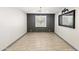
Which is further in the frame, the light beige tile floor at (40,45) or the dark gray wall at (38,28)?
the dark gray wall at (38,28)

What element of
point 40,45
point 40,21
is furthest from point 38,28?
point 40,45

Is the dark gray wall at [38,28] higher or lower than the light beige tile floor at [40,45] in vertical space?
higher

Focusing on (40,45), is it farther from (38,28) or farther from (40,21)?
(40,21)

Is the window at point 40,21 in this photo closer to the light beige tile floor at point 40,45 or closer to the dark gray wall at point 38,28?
the dark gray wall at point 38,28

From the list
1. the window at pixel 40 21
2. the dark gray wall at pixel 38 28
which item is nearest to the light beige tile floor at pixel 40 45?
the dark gray wall at pixel 38 28

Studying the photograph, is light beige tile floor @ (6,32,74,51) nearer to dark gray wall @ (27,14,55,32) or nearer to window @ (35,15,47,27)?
dark gray wall @ (27,14,55,32)

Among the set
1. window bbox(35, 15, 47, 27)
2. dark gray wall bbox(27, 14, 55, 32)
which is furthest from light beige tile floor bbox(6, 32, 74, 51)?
window bbox(35, 15, 47, 27)

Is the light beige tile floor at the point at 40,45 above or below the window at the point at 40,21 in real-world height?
below

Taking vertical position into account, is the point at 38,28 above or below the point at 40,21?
below

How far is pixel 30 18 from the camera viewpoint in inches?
451
